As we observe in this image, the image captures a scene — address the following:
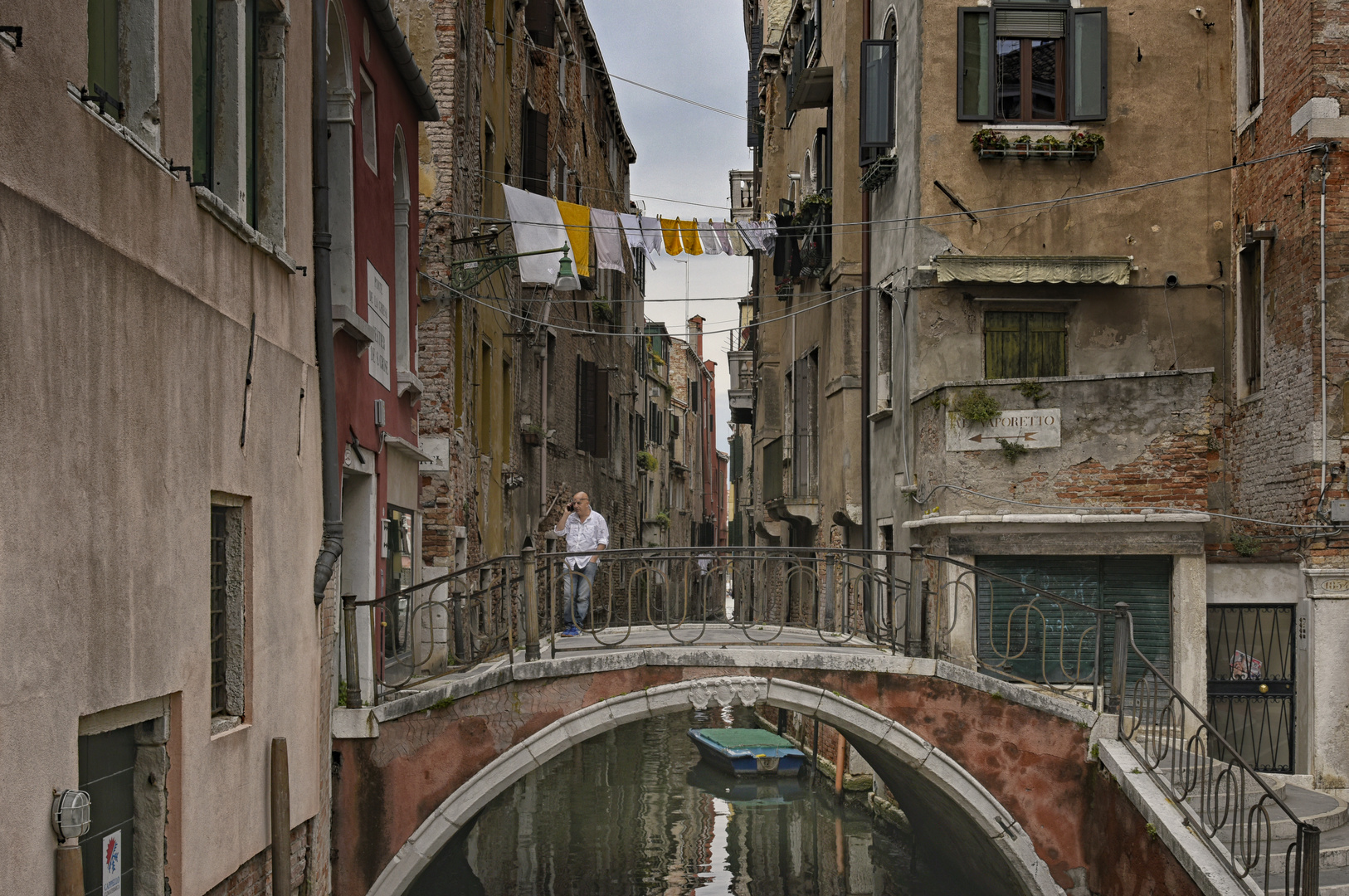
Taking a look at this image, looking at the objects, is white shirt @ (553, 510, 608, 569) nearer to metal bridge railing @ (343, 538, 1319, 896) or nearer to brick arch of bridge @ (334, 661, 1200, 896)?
metal bridge railing @ (343, 538, 1319, 896)

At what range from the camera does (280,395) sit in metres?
7.07

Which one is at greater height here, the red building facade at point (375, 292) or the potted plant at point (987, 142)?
the potted plant at point (987, 142)

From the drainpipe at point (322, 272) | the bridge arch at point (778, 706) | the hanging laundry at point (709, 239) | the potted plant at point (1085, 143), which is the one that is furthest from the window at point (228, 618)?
the hanging laundry at point (709, 239)

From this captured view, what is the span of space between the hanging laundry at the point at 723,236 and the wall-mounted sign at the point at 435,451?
13.1ft

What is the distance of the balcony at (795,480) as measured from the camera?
16.3m

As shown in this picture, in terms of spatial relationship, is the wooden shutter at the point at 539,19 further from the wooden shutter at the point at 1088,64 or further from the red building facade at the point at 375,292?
the wooden shutter at the point at 1088,64

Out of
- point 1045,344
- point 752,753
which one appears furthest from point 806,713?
point 752,753

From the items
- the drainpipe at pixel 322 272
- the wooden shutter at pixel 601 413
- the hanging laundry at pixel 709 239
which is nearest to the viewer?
the drainpipe at pixel 322 272

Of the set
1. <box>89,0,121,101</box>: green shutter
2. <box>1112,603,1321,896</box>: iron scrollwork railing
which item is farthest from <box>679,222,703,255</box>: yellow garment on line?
<box>89,0,121,101</box>: green shutter

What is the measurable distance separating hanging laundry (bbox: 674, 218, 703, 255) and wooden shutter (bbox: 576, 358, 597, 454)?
25.1ft

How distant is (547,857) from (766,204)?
11.9 m

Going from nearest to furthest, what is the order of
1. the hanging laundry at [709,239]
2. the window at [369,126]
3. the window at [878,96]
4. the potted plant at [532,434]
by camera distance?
the window at [369,126], the window at [878,96], the hanging laundry at [709,239], the potted plant at [532,434]

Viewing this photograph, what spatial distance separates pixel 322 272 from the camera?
25.6ft

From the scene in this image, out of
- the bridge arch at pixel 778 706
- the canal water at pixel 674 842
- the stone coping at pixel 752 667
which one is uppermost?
the stone coping at pixel 752 667
